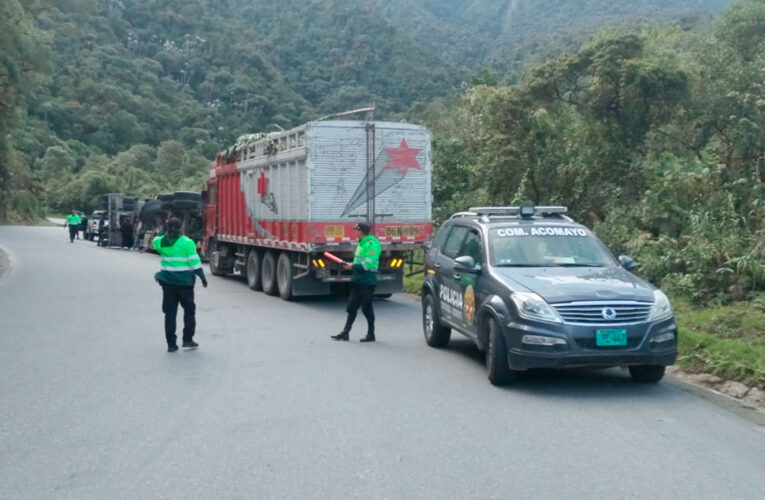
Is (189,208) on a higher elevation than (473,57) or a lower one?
lower

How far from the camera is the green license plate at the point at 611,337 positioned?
8273mm

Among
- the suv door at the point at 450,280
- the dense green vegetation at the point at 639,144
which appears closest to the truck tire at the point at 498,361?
the suv door at the point at 450,280

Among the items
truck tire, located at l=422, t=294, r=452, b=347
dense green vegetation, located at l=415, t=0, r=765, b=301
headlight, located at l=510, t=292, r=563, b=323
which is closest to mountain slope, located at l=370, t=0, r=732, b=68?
dense green vegetation, located at l=415, t=0, r=765, b=301

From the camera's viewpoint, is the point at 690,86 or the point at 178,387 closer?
the point at 178,387

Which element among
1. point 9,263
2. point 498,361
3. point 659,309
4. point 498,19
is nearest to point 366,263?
point 498,361

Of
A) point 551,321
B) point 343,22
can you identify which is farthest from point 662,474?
point 343,22

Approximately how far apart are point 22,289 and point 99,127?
78.4 meters

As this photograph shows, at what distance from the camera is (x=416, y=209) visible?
16.6 metres

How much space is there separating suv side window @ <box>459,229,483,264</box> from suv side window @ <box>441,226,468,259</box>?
0.16 meters

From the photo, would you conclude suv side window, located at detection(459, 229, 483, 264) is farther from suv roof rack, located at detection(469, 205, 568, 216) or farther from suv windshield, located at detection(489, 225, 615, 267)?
suv roof rack, located at detection(469, 205, 568, 216)

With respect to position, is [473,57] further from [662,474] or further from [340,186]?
[662,474]

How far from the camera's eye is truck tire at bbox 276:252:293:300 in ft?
56.5

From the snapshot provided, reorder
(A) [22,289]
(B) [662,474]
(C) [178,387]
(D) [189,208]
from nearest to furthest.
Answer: (B) [662,474], (C) [178,387], (A) [22,289], (D) [189,208]

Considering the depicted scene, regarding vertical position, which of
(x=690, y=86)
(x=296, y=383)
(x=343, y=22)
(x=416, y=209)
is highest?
(x=343, y=22)
